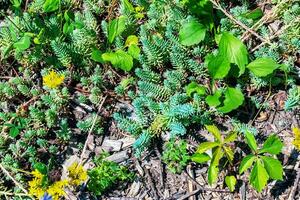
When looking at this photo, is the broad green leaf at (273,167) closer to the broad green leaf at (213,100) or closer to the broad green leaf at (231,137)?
the broad green leaf at (231,137)

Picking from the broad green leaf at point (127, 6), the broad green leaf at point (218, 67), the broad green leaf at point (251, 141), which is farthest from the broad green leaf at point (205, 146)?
the broad green leaf at point (127, 6)

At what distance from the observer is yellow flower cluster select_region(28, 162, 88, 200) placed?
269 cm

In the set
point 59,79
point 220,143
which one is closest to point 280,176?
point 220,143

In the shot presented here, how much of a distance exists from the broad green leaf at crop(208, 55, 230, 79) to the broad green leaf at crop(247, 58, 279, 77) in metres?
0.16

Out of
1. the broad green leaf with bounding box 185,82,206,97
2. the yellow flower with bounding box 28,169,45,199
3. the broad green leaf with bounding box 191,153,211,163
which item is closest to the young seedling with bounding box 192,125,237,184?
the broad green leaf with bounding box 191,153,211,163

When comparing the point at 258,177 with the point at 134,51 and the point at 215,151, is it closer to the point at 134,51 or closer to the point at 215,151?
the point at 215,151

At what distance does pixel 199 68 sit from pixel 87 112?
2.36ft

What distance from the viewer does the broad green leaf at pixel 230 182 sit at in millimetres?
2736

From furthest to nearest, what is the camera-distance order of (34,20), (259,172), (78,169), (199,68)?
Answer: (34,20) → (199,68) → (78,169) → (259,172)

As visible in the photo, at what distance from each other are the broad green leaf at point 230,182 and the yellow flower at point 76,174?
767mm

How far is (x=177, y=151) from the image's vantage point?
282cm

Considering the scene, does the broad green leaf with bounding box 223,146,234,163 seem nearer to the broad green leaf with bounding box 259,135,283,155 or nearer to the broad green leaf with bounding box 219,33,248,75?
the broad green leaf with bounding box 259,135,283,155

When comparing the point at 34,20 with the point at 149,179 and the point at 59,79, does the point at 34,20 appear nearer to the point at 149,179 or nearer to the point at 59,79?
the point at 59,79

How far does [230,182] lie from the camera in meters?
2.74
